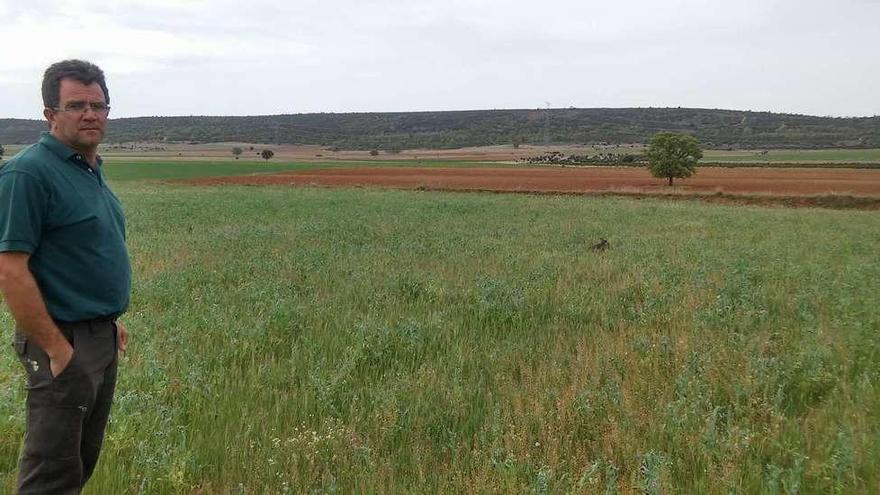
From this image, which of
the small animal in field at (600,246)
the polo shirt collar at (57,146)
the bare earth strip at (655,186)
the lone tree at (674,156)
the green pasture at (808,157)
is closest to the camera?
the polo shirt collar at (57,146)

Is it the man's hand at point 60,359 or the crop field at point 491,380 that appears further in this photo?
the crop field at point 491,380

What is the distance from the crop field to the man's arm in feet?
4.85

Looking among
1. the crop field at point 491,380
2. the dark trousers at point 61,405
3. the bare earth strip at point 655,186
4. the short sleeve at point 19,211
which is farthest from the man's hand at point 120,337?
the bare earth strip at point 655,186

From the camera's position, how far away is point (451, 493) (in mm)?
4051

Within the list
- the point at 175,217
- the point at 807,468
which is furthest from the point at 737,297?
the point at 175,217

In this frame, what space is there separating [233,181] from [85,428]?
61.6 metres

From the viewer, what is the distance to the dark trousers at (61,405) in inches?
125

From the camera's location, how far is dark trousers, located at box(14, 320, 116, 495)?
3.18 metres

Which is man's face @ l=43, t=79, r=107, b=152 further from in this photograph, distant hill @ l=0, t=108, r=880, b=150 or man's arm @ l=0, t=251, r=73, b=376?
distant hill @ l=0, t=108, r=880, b=150

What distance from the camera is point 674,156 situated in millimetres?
55344

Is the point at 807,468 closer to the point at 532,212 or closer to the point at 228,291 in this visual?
the point at 228,291

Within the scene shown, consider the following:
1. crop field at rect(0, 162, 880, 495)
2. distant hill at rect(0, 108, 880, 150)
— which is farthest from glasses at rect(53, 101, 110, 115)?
distant hill at rect(0, 108, 880, 150)

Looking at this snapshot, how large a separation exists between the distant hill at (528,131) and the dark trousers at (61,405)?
15576 cm

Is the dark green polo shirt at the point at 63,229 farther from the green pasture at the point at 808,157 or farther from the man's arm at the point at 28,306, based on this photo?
the green pasture at the point at 808,157
